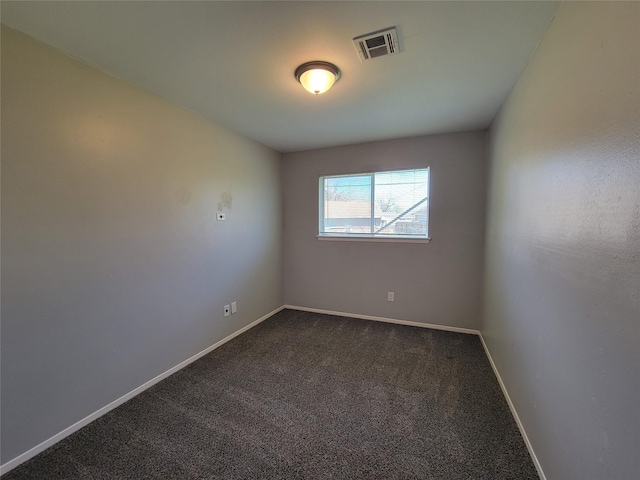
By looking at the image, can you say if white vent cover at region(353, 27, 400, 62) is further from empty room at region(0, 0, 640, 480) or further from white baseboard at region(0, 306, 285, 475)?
white baseboard at region(0, 306, 285, 475)

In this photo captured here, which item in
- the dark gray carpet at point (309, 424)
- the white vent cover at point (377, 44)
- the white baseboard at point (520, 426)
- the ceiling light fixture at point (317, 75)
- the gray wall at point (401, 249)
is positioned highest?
the white vent cover at point (377, 44)

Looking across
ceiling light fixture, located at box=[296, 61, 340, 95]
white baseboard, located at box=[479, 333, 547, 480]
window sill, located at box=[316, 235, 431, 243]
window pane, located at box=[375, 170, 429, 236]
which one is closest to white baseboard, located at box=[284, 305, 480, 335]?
white baseboard, located at box=[479, 333, 547, 480]

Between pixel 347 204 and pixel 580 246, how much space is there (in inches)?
105

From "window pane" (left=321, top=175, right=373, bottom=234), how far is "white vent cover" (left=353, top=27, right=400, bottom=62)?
188cm

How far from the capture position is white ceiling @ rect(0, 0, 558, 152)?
1.25 m

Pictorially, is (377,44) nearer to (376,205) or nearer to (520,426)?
(376,205)

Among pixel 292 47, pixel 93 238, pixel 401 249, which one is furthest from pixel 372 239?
pixel 93 238

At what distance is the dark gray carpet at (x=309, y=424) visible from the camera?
4.52 feet

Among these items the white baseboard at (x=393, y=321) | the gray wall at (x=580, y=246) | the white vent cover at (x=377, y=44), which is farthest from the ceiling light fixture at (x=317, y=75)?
the white baseboard at (x=393, y=321)

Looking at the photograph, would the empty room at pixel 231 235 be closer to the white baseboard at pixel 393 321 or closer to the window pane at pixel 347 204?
the white baseboard at pixel 393 321

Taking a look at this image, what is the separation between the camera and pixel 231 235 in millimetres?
2891

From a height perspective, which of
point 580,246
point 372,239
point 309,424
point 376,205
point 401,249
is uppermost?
point 376,205

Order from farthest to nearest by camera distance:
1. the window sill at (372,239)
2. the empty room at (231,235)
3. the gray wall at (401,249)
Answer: the window sill at (372,239) < the gray wall at (401,249) < the empty room at (231,235)

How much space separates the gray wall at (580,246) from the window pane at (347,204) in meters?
1.83
